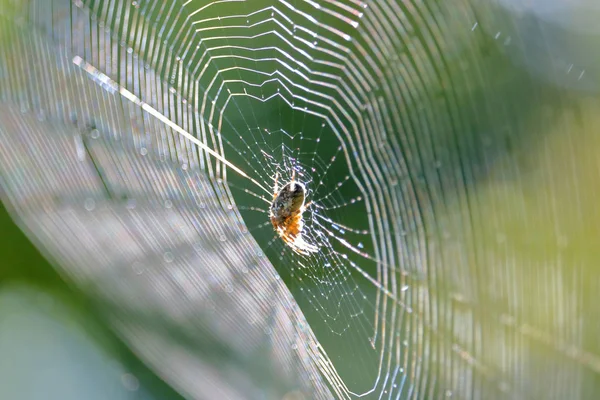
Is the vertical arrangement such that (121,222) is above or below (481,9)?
below

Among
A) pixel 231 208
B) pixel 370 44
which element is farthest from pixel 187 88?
pixel 370 44

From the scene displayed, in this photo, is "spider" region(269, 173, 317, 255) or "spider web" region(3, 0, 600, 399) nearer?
"spider web" region(3, 0, 600, 399)

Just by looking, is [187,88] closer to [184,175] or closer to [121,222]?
[184,175]

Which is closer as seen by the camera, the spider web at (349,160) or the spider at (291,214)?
the spider web at (349,160)

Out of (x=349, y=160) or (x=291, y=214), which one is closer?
(x=349, y=160)

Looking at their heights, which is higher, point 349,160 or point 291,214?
point 349,160
